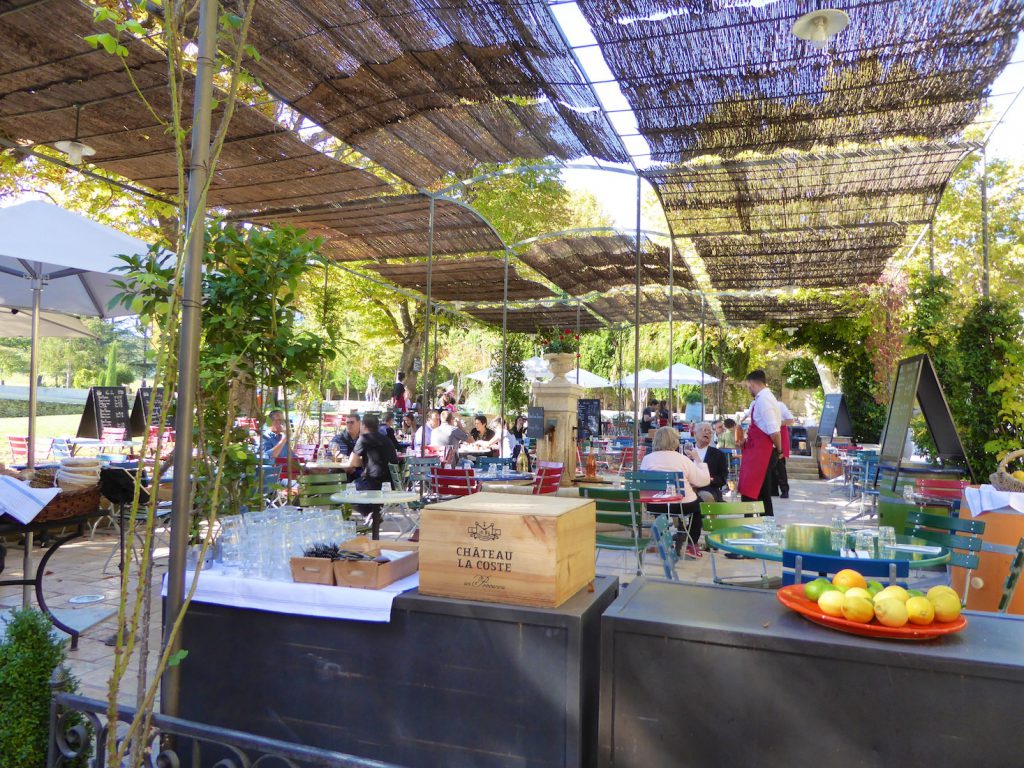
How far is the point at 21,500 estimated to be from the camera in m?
4.07

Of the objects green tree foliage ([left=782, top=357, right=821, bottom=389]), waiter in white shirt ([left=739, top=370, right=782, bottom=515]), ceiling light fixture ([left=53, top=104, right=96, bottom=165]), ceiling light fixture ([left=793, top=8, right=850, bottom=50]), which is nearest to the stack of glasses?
ceiling light fixture ([left=793, top=8, right=850, bottom=50])

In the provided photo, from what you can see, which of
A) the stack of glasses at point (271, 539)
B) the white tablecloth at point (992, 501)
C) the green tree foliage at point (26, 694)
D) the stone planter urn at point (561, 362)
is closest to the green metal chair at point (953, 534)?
the white tablecloth at point (992, 501)

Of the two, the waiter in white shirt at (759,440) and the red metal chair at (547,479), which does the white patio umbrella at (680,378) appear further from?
the red metal chair at (547,479)

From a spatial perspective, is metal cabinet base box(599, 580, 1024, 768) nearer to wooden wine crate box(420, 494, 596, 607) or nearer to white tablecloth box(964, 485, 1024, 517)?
wooden wine crate box(420, 494, 596, 607)

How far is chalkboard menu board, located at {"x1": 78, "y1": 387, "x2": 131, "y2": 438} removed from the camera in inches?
388

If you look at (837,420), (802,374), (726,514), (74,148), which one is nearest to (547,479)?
(726,514)

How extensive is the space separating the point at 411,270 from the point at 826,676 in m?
8.69

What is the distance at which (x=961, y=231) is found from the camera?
55.7 ft

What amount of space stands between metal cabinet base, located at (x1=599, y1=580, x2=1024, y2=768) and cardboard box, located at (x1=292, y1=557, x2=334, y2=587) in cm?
90

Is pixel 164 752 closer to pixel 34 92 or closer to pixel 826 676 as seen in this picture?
pixel 826 676

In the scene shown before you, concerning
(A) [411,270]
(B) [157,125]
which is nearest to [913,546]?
(B) [157,125]

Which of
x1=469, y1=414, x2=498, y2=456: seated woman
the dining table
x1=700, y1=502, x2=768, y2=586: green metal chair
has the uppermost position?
x1=469, y1=414, x2=498, y2=456: seated woman

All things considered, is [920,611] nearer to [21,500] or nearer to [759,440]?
[21,500]

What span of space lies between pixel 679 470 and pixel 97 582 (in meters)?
4.89
